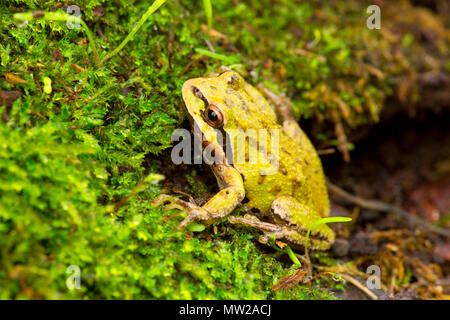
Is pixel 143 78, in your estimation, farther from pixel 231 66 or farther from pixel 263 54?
pixel 263 54

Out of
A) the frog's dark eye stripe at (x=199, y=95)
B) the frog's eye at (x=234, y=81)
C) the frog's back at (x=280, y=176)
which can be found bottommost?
the frog's back at (x=280, y=176)

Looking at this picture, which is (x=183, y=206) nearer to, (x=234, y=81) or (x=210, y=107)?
(x=210, y=107)

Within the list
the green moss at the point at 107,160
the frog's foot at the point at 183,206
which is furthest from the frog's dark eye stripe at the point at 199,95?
the frog's foot at the point at 183,206

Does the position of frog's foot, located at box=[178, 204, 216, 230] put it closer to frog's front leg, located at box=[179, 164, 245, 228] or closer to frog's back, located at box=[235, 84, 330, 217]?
frog's front leg, located at box=[179, 164, 245, 228]

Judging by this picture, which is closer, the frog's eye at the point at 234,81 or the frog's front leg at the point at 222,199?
the frog's front leg at the point at 222,199

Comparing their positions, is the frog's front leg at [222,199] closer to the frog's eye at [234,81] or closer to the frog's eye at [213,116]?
the frog's eye at [213,116]

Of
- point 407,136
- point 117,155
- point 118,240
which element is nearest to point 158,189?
point 117,155
